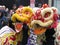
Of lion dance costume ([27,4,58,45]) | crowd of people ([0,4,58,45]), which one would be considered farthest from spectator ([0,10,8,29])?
lion dance costume ([27,4,58,45])

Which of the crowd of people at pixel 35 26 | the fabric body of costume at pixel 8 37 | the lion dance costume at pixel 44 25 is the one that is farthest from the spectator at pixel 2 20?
the lion dance costume at pixel 44 25

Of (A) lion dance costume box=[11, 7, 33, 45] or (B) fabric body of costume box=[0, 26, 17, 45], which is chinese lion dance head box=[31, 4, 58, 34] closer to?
(A) lion dance costume box=[11, 7, 33, 45]

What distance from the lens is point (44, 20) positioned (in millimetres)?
3617

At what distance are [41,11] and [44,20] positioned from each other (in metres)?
0.12

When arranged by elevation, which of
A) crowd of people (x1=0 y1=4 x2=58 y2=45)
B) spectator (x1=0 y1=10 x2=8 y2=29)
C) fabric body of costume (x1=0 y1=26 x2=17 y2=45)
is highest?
crowd of people (x1=0 y1=4 x2=58 y2=45)

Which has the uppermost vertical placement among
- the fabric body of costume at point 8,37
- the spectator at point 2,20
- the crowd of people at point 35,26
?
the crowd of people at point 35,26

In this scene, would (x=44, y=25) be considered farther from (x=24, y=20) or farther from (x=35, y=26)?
(x=24, y=20)

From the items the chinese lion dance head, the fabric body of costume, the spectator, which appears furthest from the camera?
the spectator

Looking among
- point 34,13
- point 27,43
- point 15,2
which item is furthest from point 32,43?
point 15,2

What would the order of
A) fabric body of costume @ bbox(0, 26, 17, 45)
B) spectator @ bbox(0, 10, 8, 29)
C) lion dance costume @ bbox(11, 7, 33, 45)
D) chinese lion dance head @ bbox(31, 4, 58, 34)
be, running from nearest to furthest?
chinese lion dance head @ bbox(31, 4, 58, 34), lion dance costume @ bbox(11, 7, 33, 45), fabric body of costume @ bbox(0, 26, 17, 45), spectator @ bbox(0, 10, 8, 29)

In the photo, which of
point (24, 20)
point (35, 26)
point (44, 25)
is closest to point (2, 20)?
point (24, 20)

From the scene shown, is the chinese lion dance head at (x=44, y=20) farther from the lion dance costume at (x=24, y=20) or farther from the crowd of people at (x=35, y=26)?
the lion dance costume at (x=24, y=20)

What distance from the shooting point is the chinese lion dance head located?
11.7ft

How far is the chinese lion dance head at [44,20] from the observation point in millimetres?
3568
